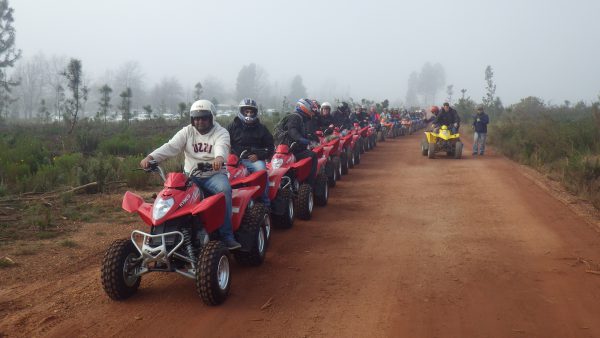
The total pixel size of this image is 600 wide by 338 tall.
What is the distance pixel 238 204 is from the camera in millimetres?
6383

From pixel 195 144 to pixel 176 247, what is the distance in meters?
1.68

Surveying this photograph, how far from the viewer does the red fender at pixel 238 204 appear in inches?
245

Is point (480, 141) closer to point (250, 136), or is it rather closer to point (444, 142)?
point (444, 142)

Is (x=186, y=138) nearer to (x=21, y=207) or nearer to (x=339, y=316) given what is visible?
(x=339, y=316)

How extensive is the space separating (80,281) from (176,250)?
58.5 inches

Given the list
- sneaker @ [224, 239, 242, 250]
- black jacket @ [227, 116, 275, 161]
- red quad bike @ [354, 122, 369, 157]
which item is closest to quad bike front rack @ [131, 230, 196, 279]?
sneaker @ [224, 239, 242, 250]

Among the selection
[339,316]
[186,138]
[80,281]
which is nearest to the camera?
[339,316]

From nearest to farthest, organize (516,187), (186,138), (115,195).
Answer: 1. (186,138)
2. (115,195)
3. (516,187)

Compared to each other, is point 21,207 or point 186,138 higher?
point 186,138

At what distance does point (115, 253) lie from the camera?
516 cm

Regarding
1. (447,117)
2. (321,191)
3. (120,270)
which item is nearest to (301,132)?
(321,191)

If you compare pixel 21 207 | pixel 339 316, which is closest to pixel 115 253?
pixel 339 316

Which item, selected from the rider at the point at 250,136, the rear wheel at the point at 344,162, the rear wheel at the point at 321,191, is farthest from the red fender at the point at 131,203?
the rear wheel at the point at 344,162

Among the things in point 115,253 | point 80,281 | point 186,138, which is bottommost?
point 80,281
